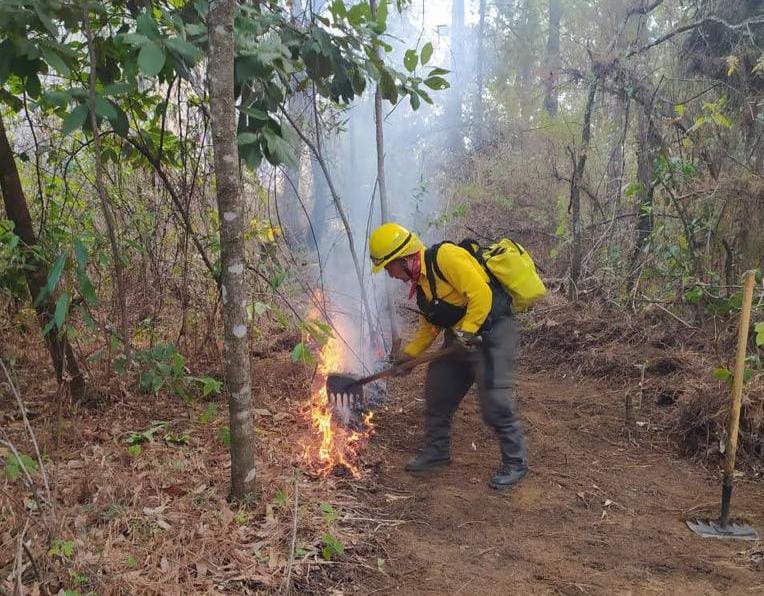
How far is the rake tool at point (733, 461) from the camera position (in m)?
3.36

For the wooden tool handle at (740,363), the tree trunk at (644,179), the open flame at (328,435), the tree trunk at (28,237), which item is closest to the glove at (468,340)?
the open flame at (328,435)

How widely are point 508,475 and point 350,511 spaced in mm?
1225

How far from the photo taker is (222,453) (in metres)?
3.91

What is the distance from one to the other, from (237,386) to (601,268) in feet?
20.5

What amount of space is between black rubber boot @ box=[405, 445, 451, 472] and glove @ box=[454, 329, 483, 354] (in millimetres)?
903

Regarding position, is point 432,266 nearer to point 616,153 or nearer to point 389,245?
point 389,245

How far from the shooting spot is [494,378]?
408cm

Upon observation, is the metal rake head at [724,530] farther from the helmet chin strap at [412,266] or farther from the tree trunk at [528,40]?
the tree trunk at [528,40]

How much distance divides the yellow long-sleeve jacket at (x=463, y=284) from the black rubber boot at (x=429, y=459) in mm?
1054

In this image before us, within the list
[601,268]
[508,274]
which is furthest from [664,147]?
[508,274]

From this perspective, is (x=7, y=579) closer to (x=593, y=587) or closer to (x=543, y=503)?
(x=593, y=587)

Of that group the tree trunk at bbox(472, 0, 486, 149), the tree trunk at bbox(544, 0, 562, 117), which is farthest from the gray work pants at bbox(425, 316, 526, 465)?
the tree trunk at bbox(544, 0, 562, 117)

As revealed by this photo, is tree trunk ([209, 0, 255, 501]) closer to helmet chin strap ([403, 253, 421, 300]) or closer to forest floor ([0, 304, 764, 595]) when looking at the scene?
forest floor ([0, 304, 764, 595])

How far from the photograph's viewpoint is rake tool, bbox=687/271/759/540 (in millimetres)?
3361
